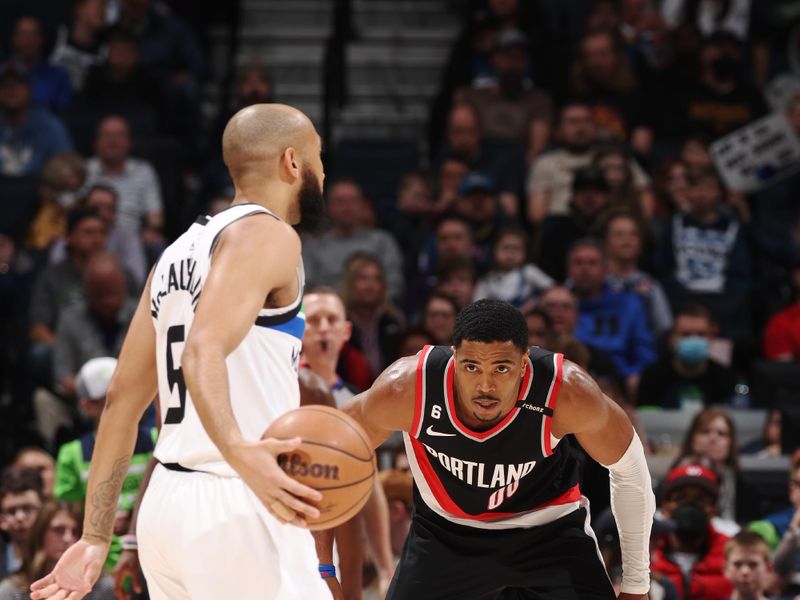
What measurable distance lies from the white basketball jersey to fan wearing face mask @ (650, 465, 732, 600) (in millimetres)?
3835

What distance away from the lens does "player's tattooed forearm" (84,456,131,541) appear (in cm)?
364

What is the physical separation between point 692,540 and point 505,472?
9.30ft

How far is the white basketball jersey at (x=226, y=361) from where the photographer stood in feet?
11.1

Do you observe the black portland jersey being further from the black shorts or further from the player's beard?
the player's beard

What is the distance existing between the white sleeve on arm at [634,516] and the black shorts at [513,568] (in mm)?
91

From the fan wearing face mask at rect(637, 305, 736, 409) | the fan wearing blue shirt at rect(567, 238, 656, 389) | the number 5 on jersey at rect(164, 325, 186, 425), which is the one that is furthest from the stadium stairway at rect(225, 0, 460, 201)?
the number 5 on jersey at rect(164, 325, 186, 425)

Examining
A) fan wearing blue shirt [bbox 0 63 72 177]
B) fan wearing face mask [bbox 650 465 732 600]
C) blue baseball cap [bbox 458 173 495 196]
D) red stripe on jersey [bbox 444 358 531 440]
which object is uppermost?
fan wearing blue shirt [bbox 0 63 72 177]

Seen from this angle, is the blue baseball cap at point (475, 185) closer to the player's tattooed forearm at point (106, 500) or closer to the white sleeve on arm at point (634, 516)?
the white sleeve on arm at point (634, 516)

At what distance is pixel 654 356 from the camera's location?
9367 mm

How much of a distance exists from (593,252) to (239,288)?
6.28 m

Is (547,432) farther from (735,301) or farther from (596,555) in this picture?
(735,301)

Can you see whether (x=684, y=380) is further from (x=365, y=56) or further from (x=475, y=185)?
(x=365, y=56)

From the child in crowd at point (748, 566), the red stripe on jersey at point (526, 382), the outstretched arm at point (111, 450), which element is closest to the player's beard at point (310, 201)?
the outstretched arm at point (111, 450)

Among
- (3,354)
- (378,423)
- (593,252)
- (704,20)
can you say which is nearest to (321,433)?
(378,423)
